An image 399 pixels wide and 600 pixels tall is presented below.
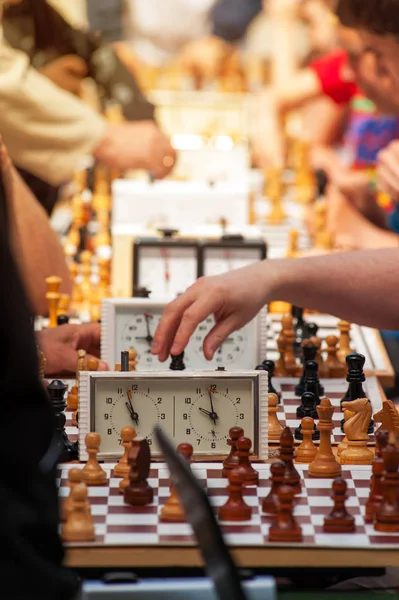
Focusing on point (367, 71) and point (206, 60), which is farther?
point (206, 60)

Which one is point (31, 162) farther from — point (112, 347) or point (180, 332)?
point (180, 332)

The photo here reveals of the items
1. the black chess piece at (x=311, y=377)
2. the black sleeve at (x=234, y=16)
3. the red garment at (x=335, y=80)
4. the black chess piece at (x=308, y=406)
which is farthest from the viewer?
the black sleeve at (x=234, y=16)

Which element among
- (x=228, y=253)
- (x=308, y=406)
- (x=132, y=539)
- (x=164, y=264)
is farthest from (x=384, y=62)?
(x=132, y=539)

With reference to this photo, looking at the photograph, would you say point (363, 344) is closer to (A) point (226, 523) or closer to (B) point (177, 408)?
(B) point (177, 408)

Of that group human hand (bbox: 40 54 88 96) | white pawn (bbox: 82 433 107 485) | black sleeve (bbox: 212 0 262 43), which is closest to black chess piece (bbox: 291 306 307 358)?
white pawn (bbox: 82 433 107 485)

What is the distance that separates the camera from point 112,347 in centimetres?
259

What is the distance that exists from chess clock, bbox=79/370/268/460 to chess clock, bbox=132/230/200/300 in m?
1.13

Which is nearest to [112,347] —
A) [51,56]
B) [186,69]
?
[51,56]

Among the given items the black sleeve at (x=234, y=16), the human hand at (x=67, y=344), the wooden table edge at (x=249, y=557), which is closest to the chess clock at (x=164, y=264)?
the human hand at (x=67, y=344)

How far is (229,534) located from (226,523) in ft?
0.16

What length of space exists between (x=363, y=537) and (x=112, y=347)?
37.1 inches

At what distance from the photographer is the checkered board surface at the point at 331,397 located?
235 cm

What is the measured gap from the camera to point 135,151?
15.1 feet

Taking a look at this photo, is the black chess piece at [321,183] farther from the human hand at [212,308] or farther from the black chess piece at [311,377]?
the human hand at [212,308]
